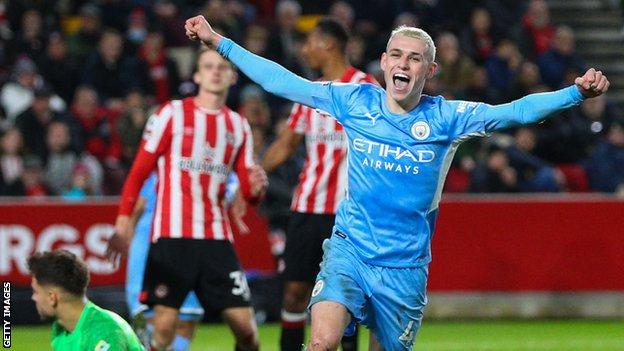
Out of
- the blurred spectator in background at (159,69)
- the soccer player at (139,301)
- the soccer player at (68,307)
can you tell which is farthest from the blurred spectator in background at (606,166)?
the soccer player at (68,307)

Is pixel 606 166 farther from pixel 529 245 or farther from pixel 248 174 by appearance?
pixel 248 174

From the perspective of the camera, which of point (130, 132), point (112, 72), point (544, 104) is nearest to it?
point (544, 104)

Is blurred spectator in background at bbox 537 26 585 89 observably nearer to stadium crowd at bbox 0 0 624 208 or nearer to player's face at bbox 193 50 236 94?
stadium crowd at bbox 0 0 624 208

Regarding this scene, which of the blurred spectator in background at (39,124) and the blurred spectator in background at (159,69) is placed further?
the blurred spectator in background at (159,69)

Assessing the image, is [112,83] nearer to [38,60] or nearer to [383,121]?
[38,60]

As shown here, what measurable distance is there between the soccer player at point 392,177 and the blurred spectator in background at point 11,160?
→ 8051 mm

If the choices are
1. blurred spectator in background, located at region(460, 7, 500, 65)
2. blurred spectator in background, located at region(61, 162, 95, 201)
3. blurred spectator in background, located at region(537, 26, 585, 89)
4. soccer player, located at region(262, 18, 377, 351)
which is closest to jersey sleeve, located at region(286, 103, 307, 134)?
soccer player, located at region(262, 18, 377, 351)

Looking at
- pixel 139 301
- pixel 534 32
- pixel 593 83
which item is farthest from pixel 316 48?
pixel 534 32

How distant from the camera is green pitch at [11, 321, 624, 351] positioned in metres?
12.6

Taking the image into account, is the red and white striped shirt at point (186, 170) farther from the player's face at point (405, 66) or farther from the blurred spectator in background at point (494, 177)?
the blurred spectator in background at point (494, 177)

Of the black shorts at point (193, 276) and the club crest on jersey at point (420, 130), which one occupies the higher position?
the club crest on jersey at point (420, 130)

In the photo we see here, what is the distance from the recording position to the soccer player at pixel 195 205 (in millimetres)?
9094

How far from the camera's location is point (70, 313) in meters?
6.64

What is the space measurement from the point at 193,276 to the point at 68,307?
8.20ft
